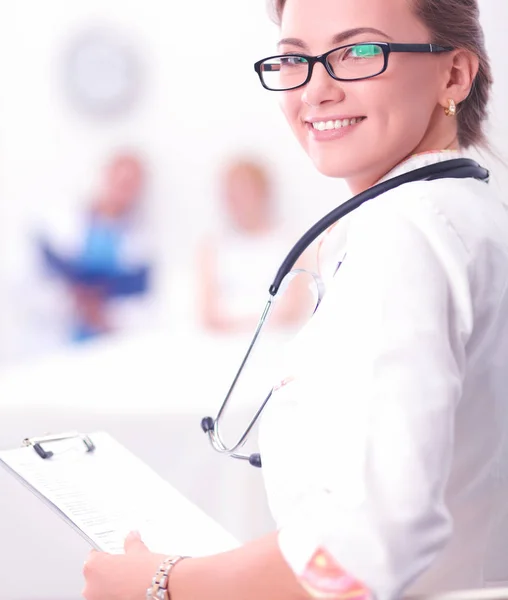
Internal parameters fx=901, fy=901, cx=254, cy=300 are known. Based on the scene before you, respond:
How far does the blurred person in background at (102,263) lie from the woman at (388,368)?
3661 millimetres

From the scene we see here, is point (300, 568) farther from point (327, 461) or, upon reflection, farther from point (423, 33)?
point (423, 33)

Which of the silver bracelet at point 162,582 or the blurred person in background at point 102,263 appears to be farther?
the blurred person in background at point 102,263

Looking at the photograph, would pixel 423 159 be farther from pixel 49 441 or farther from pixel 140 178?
pixel 140 178

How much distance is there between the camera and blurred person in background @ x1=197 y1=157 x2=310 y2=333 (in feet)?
13.1

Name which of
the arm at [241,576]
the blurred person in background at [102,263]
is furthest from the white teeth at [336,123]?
the blurred person in background at [102,263]

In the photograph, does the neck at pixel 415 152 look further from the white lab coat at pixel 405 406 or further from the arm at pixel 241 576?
the arm at pixel 241 576

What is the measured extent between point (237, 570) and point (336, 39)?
0.55m

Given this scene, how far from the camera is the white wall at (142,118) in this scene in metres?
4.75

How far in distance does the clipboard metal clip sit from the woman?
0.32 metres

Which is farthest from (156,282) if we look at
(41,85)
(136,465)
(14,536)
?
(136,465)

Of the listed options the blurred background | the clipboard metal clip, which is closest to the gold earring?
the clipboard metal clip

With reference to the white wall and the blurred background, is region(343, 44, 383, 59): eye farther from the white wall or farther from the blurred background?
the white wall

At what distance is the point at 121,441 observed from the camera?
5.67 ft

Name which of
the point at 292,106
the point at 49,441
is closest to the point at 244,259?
the point at 49,441
